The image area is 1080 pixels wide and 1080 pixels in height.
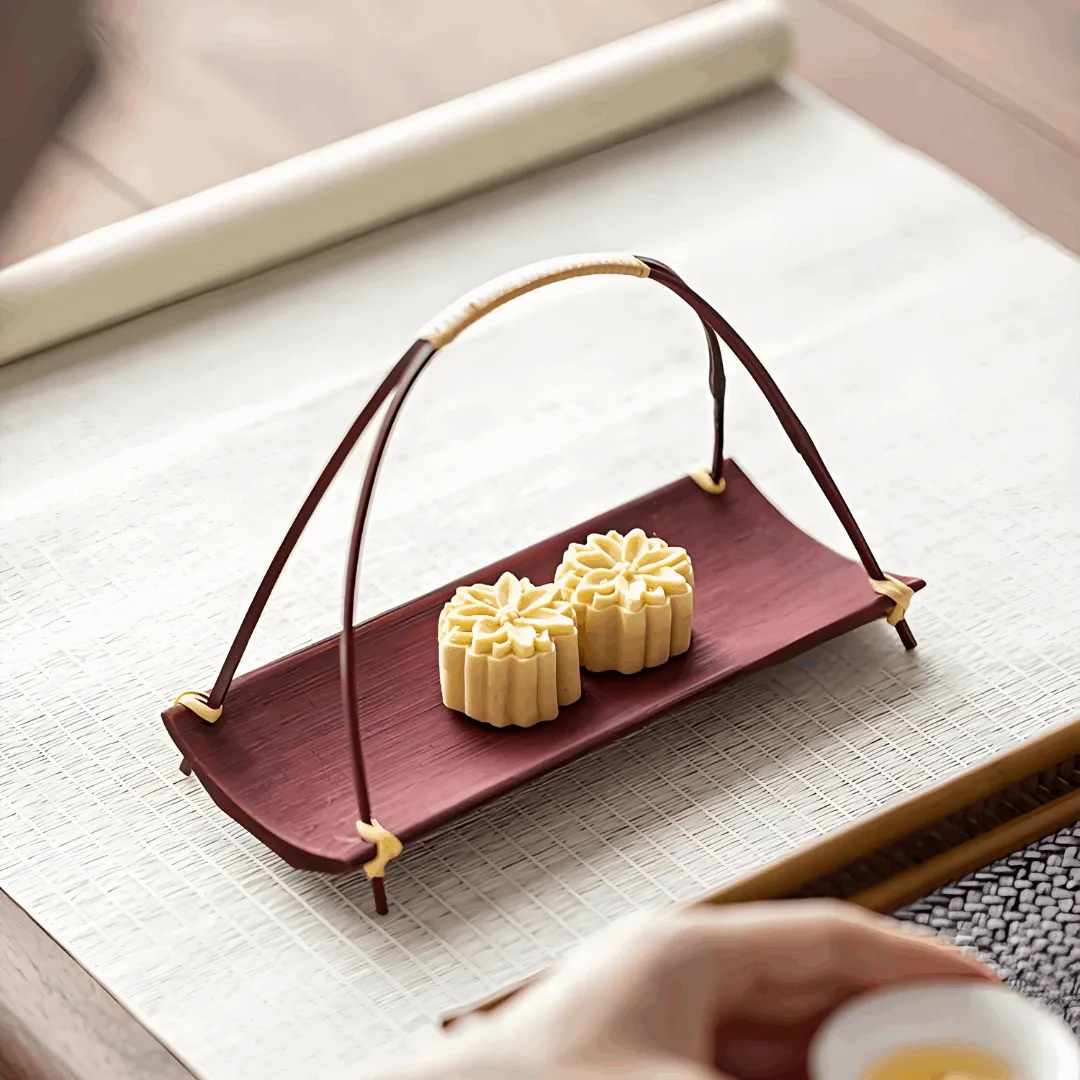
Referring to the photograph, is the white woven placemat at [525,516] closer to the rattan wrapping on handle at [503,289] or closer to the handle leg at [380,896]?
the handle leg at [380,896]

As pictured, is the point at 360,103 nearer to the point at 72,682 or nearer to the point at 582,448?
the point at 582,448

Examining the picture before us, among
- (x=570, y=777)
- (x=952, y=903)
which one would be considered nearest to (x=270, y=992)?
(x=570, y=777)

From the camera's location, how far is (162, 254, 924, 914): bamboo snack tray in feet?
3.86

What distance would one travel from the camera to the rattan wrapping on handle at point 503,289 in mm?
1139

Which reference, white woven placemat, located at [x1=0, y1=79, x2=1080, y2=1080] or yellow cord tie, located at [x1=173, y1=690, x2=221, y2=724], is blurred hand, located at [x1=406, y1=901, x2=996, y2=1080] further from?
yellow cord tie, located at [x1=173, y1=690, x2=221, y2=724]

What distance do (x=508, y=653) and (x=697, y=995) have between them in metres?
0.54

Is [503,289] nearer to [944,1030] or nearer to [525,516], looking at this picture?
[525,516]

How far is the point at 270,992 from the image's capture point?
46.0 inches

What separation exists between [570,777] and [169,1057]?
345 millimetres

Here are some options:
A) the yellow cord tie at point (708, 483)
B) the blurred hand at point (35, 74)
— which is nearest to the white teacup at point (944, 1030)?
the yellow cord tie at point (708, 483)

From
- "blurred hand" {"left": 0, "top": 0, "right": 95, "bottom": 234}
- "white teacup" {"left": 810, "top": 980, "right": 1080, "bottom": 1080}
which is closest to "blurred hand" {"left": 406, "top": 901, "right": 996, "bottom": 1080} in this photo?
"white teacup" {"left": 810, "top": 980, "right": 1080, "bottom": 1080}

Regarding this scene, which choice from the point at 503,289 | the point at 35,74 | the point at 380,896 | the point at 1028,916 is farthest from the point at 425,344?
the point at 35,74

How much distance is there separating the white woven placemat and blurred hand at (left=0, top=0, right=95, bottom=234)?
435mm

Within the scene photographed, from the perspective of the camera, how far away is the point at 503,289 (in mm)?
1156
